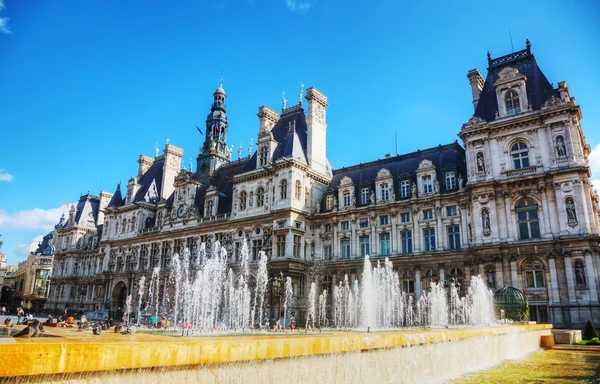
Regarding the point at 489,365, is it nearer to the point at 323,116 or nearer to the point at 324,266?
the point at 324,266

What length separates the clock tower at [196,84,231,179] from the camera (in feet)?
222

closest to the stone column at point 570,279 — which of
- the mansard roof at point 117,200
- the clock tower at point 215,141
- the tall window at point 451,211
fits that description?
the tall window at point 451,211

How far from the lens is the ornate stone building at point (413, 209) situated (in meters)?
32.4

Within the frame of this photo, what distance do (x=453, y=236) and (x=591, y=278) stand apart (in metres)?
11.1

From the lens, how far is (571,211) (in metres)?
32.1

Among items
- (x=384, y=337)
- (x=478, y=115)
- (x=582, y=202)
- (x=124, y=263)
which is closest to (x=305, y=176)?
(x=478, y=115)

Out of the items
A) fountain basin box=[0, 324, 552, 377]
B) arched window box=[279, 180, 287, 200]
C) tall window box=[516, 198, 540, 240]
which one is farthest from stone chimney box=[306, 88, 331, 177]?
fountain basin box=[0, 324, 552, 377]

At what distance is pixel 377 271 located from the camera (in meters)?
40.9

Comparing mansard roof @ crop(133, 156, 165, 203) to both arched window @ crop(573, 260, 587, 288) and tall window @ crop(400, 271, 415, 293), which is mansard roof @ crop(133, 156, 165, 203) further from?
arched window @ crop(573, 260, 587, 288)

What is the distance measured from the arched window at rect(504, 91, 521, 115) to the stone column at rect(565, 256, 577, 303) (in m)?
12.9

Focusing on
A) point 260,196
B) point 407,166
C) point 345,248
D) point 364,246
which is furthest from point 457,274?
point 260,196

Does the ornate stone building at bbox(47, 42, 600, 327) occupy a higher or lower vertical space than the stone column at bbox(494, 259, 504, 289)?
higher

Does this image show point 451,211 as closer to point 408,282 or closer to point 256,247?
point 408,282

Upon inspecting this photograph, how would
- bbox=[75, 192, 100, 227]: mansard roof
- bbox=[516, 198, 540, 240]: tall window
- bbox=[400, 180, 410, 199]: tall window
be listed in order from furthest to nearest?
bbox=[75, 192, 100, 227]: mansard roof < bbox=[400, 180, 410, 199]: tall window < bbox=[516, 198, 540, 240]: tall window
